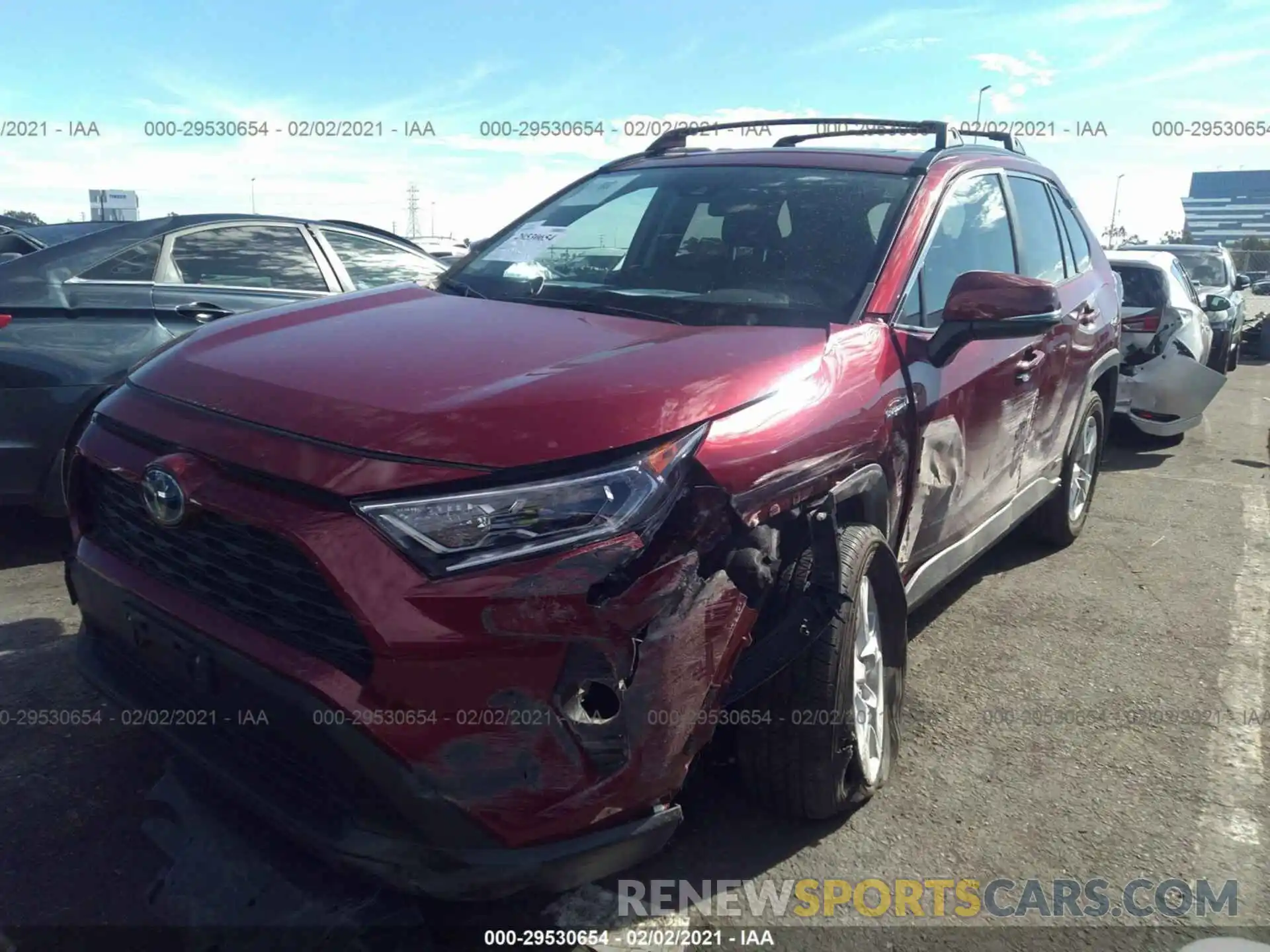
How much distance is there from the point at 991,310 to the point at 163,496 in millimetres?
2295

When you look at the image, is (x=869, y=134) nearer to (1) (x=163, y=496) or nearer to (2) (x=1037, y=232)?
(2) (x=1037, y=232)

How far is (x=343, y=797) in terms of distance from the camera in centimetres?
196

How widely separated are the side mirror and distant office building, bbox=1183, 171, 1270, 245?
86186mm

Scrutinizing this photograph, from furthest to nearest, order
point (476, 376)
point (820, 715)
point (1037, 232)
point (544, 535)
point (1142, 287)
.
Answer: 1. point (1142, 287)
2. point (1037, 232)
3. point (820, 715)
4. point (476, 376)
5. point (544, 535)

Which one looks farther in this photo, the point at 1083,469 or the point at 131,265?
the point at 1083,469

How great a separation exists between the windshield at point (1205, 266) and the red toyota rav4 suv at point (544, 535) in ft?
41.1

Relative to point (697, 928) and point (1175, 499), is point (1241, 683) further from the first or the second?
point (1175, 499)

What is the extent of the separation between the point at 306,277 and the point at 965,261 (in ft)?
12.1

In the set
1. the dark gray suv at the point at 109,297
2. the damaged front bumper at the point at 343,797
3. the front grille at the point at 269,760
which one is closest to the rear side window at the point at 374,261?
the dark gray suv at the point at 109,297

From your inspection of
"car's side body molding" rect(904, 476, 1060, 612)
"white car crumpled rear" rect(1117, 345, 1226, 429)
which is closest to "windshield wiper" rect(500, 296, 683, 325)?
"car's side body molding" rect(904, 476, 1060, 612)

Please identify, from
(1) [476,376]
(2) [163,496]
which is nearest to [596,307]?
(1) [476,376]

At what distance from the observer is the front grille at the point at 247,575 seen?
6.33 ft

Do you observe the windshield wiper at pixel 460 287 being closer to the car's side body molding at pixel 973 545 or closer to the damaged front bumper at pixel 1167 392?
the car's side body molding at pixel 973 545

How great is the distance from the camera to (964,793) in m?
2.96
